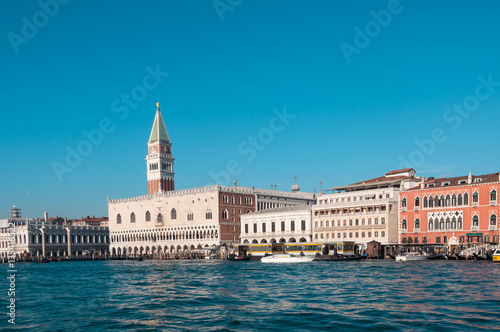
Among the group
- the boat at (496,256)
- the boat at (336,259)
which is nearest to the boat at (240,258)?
the boat at (336,259)

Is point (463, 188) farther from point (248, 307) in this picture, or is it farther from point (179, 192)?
point (179, 192)

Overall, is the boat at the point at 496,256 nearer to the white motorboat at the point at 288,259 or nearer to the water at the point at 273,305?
the water at the point at 273,305

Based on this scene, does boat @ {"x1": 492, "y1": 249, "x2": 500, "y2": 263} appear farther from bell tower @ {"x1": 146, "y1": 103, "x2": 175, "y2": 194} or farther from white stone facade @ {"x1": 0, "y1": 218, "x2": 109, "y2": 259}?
white stone facade @ {"x1": 0, "y1": 218, "x2": 109, "y2": 259}

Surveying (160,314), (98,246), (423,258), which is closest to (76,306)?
(160,314)

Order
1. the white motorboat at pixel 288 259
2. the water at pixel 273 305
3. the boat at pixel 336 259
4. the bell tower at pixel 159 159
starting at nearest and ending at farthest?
the water at pixel 273 305 < the white motorboat at pixel 288 259 < the boat at pixel 336 259 < the bell tower at pixel 159 159

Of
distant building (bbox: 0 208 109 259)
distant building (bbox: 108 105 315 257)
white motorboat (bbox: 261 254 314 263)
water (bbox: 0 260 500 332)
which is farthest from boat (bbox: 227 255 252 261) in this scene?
distant building (bbox: 0 208 109 259)

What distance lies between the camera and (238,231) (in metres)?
91.8

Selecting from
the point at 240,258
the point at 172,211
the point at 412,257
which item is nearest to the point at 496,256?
the point at 412,257

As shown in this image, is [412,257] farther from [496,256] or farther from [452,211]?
[496,256]

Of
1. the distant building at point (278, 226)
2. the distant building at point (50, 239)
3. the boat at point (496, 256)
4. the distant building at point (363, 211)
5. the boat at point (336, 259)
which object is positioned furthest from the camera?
the distant building at point (50, 239)

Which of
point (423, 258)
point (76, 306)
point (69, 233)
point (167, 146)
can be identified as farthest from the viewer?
point (167, 146)

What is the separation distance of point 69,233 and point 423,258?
66.9 m

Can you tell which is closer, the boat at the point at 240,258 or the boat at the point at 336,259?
the boat at the point at 336,259

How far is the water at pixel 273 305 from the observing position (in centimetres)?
2000
